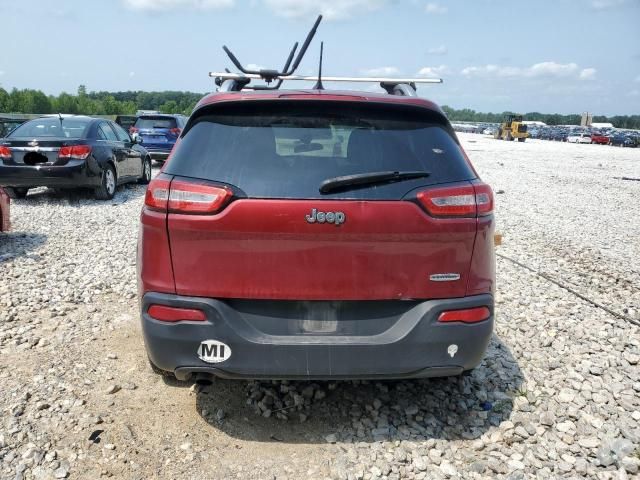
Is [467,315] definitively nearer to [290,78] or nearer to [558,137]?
[290,78]

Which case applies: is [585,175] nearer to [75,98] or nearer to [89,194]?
[89,194]

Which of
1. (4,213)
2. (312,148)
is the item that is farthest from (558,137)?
(312,148)

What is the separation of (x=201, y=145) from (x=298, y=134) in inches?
20.1

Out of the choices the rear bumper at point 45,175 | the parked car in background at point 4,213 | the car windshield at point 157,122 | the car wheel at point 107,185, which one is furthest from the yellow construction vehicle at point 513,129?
the parked car in background at point 4,213

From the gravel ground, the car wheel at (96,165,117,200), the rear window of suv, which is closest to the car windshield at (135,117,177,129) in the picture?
the car wheel at (96,165,117,200)

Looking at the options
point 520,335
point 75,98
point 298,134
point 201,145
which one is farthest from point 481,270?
point 75,98

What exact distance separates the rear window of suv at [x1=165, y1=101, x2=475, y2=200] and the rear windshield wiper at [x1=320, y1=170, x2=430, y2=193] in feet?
0.08

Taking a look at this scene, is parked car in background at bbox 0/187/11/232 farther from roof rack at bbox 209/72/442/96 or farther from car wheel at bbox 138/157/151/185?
car wheel at bbox 138/157/151/185

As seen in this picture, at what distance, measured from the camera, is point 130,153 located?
12.4 meters

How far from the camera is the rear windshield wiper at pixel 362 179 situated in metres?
2.59

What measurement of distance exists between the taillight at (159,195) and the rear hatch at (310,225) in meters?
0.01

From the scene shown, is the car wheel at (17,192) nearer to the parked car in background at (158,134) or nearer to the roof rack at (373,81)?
the parked car in background at (158,134)

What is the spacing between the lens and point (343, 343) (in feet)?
8.62

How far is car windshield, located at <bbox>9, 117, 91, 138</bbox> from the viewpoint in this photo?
1042 centimetres
